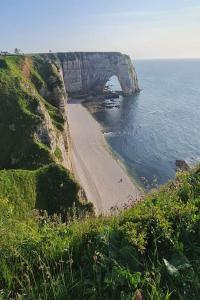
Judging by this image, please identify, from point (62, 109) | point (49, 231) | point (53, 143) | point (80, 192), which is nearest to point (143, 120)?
point (62, 109)

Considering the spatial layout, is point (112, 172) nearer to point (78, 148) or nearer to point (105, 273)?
point (78, 148)

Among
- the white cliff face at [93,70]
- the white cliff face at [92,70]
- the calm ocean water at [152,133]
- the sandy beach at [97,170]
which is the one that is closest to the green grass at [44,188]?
the sandy beach at [97,170]

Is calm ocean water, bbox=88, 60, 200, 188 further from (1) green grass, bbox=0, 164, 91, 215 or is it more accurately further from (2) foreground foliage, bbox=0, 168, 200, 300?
(2) foreground foliage, bbox=0, 168, 200, 300

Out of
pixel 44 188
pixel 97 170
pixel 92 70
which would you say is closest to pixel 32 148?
pixel 44 188

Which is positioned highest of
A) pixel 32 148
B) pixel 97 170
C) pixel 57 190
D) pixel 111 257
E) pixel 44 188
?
pixel 111 257

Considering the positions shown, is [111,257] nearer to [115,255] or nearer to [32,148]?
[115,255]

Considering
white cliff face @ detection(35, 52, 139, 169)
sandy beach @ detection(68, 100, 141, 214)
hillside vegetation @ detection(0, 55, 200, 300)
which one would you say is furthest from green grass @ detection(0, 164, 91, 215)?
white cliff face @ detection(35, 52, 139, 169)
